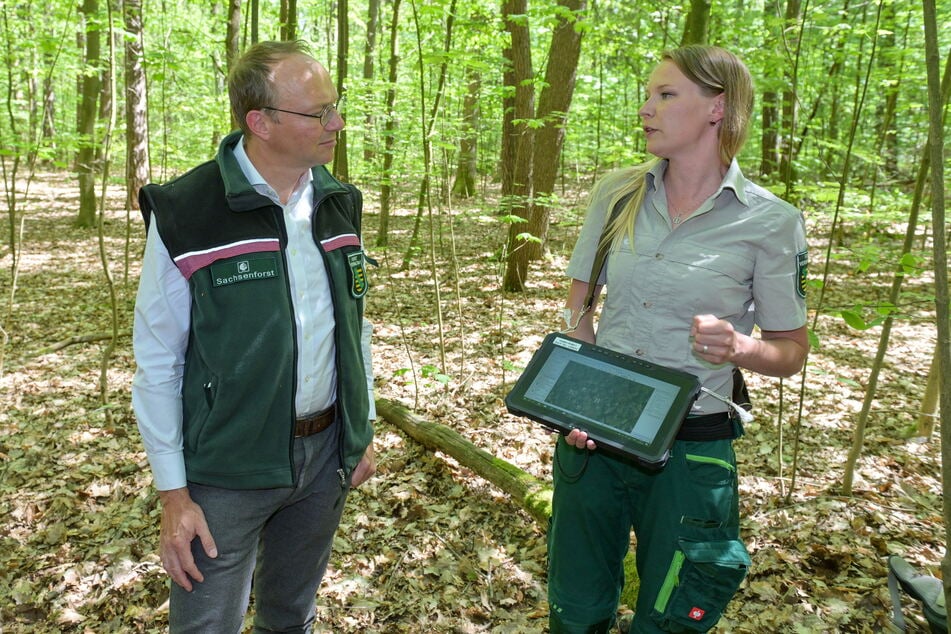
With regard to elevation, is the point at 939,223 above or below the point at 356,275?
above

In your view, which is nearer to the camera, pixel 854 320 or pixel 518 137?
pixel 854 320

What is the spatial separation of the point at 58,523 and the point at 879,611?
4.48 m

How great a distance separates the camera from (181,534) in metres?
1.70

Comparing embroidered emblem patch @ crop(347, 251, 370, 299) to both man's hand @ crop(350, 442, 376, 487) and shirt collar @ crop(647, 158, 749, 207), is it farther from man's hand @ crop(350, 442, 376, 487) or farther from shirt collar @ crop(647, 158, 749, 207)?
shirt collar @ crop(647, 158, 749, 207)

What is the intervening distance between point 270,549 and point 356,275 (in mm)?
987

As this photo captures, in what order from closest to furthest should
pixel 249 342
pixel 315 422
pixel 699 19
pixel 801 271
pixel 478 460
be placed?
pixel 249 342
pixel 801 271
pixel 315 422
pixel 478 460
pixel 699 19

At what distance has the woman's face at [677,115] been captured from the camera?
1824mm

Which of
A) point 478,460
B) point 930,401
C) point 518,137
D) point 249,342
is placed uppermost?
point 518,137

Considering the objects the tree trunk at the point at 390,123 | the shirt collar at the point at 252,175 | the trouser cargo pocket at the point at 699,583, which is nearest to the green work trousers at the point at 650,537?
the trouser cargo pocket at the point at 699,583

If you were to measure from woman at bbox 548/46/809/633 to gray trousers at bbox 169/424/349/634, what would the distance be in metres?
0.80

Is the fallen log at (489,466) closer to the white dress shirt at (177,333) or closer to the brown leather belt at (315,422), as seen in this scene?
the brown leather belt at (315,422)

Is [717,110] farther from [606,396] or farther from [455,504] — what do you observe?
[455,504]

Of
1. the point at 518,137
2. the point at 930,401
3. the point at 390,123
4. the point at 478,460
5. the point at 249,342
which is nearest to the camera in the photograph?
the point at 249,342

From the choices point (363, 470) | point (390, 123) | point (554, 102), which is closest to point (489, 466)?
point (363, 470)
